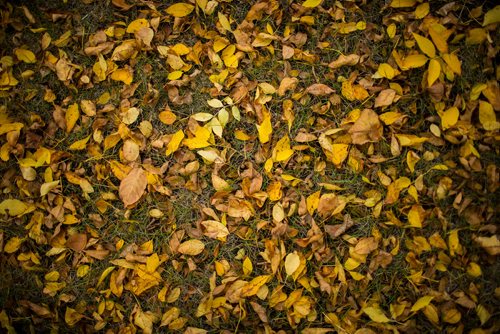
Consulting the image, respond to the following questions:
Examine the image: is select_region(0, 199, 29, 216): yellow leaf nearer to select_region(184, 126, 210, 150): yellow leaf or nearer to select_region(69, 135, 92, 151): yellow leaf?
select_region(69, 135, 92, 151): yellow leaf

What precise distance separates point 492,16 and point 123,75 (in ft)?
6.16

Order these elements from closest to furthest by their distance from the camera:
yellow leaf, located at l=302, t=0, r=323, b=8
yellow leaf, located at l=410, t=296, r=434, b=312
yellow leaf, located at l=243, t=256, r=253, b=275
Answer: yellow leaf, located at l=410, t=296, r=434, b=312, yellow leaf, located at l=243, t=256, r=253, b=275, yellow leaf, located at l=302, t=0, r=323, b=8

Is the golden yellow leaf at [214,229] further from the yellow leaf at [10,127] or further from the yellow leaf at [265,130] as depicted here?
the yellow leaf at [10,127]

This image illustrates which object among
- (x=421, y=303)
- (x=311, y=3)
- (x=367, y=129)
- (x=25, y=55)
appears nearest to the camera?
(x=421, y=303)

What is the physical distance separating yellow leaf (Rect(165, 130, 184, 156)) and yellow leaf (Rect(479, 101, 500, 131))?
4.79 ft

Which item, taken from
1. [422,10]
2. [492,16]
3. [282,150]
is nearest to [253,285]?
[282,150]

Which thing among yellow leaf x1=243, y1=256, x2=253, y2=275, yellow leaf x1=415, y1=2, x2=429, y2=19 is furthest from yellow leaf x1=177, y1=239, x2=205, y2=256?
yellow leaf x1=415, y1=2, x2=429, y2=19

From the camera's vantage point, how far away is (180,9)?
6.10 ft

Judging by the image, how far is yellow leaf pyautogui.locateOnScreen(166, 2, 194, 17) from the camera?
186 cm

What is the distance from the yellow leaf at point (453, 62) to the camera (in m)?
1.66

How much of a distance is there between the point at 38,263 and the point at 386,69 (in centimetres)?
202

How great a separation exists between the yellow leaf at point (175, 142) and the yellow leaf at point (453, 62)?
4.46 ft

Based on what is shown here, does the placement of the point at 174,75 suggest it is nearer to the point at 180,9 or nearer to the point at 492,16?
the point at 180,9

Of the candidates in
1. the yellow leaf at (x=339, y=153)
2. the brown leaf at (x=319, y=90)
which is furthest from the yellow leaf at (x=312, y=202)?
the brown leaf at (x=319, y=90)
